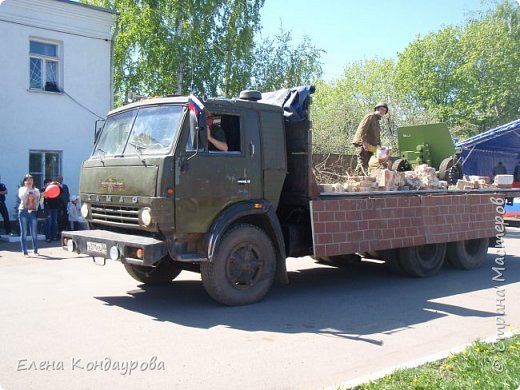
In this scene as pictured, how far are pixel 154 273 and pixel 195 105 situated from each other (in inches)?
111

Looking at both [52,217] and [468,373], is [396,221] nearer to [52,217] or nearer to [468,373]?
[468,373]

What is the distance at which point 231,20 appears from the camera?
25031 mm

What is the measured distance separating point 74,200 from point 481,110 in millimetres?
35060

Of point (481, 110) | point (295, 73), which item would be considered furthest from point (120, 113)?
point (481, 110)

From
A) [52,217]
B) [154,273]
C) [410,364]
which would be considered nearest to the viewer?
[410,364]

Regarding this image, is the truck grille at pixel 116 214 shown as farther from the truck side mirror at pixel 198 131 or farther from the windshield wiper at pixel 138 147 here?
the truck side mirror at pixel 198 131

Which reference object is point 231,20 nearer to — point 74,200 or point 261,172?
point 74,200

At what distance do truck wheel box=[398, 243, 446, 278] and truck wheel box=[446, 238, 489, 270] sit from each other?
42cm

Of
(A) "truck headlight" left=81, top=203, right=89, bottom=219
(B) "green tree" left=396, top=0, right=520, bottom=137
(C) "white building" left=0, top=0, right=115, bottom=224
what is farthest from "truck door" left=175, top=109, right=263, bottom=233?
(B) "green tree" left=396, top=0, right=520, bottom=137

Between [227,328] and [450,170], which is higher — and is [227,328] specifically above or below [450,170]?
below

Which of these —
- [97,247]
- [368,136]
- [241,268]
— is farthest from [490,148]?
[97,247]

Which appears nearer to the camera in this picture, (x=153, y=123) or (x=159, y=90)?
(x=153, y=123)

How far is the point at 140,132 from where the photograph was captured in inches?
277

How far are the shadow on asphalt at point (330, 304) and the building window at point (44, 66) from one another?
10.4 meters
